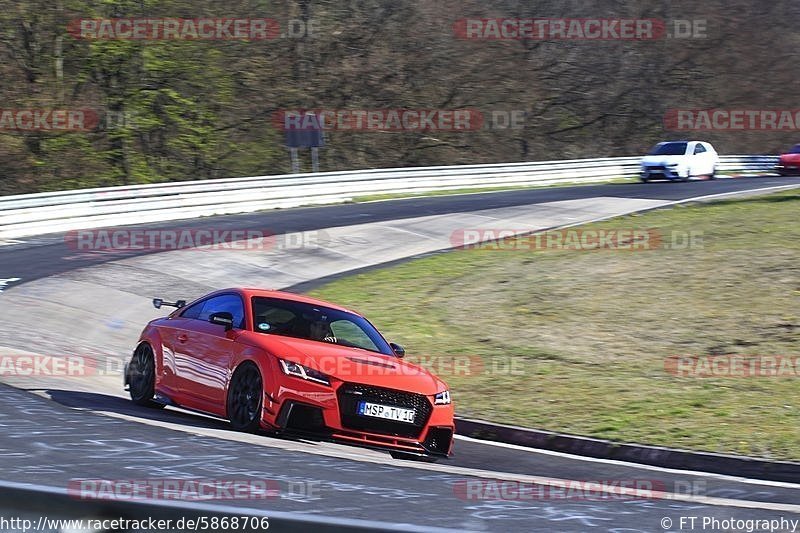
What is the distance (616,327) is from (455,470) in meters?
8.10

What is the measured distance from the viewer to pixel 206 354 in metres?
10.1

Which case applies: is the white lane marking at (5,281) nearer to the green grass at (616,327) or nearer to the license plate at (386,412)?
the green grass at (616,327)

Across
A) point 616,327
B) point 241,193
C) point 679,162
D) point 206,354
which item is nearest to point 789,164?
point 679,162

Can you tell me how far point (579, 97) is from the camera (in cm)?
5522

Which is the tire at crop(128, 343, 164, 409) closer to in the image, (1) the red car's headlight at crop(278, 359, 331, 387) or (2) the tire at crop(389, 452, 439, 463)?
(1) the red car's headlight at crop(278, 359, 331, 387)

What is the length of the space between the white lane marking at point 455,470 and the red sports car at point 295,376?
0.19 metres

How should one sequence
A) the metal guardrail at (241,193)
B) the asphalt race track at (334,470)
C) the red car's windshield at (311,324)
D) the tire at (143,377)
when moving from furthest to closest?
the metal guardrail at (241,193)
the tire at (143,377)
the red car's windshield at (311,324)
the asphalt race track at (334,470)

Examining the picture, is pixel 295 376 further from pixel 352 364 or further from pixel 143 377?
pixel 143 377

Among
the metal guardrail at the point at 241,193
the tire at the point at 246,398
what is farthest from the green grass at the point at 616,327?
the metal guardrail at the point at 241,193

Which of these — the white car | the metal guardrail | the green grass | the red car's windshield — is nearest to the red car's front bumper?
the red car's windshield

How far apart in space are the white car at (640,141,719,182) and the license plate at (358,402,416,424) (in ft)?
99.1

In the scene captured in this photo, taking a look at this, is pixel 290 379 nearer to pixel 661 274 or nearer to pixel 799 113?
pixel 661 274

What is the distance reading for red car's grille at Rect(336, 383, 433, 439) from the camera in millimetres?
9102

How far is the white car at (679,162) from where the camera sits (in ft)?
125
